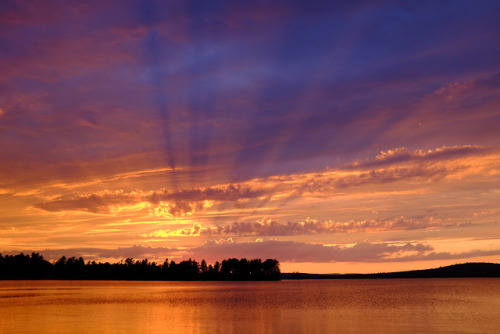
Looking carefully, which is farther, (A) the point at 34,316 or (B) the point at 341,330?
(A) the point at 34,316

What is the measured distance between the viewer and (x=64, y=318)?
66250 mm

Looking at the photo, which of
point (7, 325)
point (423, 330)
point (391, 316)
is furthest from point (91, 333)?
point (391, 316)

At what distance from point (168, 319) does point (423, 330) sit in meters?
31.8

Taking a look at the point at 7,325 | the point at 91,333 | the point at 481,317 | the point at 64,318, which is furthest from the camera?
the point at 481,317

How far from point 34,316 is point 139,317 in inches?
531

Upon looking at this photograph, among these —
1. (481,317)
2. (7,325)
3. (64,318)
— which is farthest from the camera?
(481,317)

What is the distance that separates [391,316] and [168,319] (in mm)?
31544

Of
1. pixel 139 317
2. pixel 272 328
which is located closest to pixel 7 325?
pixel 139 317

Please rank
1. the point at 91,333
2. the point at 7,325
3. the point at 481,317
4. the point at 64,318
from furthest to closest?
the point at 481,317, the point at 64,318, the point at 7,325, the point at 91,333

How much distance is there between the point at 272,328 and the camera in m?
57.9

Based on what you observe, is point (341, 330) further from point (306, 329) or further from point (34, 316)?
point (34, 316)

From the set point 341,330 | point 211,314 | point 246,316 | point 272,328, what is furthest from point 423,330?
point 211,314

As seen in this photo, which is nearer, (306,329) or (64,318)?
(306,329)

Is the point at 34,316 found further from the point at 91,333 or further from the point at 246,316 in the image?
the point at 246,316
